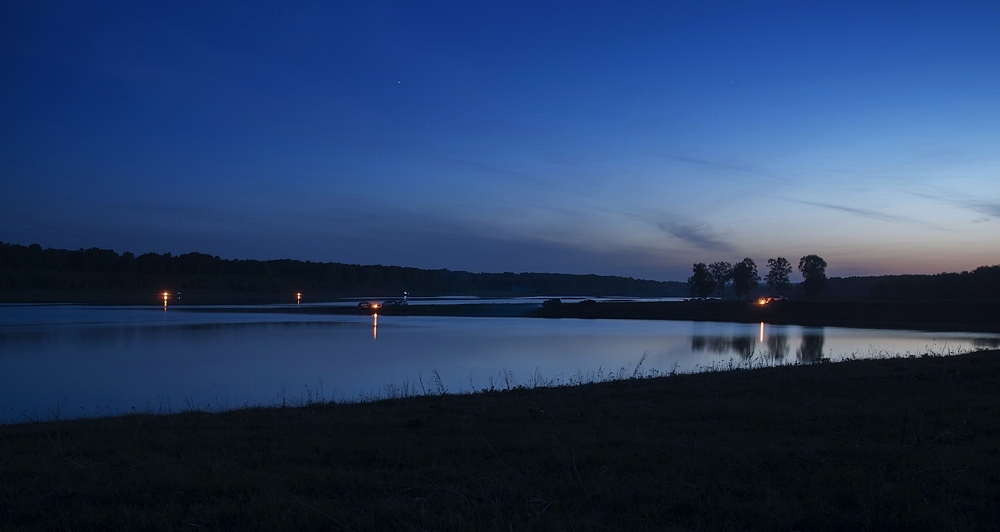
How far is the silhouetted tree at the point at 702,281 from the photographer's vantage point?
93.8 m

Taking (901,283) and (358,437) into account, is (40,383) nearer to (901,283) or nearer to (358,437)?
(358,437)

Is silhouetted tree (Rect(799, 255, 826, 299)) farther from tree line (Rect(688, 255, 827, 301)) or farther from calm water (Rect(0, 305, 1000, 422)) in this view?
calm water (Rect(0, 305, 1000, 422))

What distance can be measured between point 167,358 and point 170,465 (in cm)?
1786

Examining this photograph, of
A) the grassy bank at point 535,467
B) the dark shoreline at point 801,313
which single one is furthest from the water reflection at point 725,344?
the grassy bank at point 535,467

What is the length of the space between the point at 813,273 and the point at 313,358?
69223mm

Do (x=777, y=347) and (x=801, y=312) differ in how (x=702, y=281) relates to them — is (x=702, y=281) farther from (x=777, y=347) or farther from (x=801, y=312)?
(x=777, y=347)

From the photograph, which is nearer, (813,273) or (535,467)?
(535,467)

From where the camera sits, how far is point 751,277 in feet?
278

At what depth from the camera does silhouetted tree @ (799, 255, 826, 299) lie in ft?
250

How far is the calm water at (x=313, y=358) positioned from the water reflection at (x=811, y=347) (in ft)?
0.17

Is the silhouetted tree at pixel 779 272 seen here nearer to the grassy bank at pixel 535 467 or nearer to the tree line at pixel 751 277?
the tree line at pixel 751 277

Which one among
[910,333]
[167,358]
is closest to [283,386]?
[167,358]


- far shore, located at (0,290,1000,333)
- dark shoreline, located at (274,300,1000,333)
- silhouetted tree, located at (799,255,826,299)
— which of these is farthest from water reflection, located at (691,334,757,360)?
silhouetted tree, located at (799,255,826,299)

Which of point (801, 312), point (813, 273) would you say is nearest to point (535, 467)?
point (801, 312)
